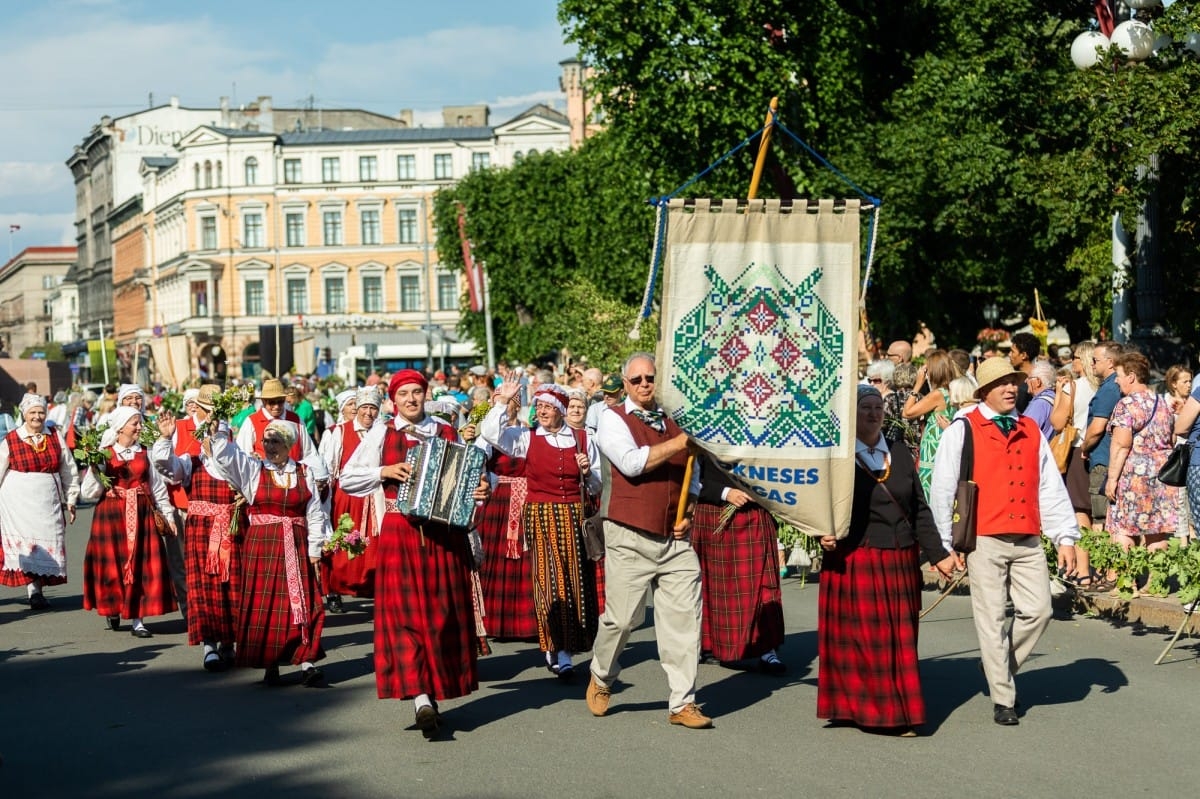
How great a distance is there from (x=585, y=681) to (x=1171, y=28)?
8.71m

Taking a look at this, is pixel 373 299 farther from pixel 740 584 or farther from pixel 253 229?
pixel 740 584

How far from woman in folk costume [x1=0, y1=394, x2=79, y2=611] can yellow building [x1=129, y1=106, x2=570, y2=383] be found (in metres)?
76.2

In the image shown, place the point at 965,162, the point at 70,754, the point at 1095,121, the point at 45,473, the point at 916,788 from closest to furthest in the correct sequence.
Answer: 1. the point at 916,788
2. the point at 70,754
3. the point at 45,473
4. the point at 1095,121
5. the point at 965,162

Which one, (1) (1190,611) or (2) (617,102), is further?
(2) (617,102)

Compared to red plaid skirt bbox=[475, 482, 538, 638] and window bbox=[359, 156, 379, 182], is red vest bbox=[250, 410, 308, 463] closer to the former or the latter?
red plaid skirt bbox=[475, 482, 538, 638]

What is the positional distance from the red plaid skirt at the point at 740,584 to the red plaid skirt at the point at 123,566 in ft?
15.3

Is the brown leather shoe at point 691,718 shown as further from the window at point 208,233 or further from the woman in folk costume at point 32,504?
the window at point 208,233

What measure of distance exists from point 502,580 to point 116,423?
12.2ft

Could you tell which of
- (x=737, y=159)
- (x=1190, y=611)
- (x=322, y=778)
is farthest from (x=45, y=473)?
(x=737, y=159)

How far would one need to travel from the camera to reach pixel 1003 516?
8.39 metres

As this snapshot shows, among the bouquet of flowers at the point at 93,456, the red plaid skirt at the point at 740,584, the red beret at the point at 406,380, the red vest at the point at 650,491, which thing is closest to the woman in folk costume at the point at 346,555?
the bouquet of flowers at the point at 93,456

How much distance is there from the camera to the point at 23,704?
31.5 feet

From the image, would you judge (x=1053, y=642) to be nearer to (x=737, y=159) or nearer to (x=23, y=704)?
(x=23, y=704)

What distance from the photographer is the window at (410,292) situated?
93.4 meters
